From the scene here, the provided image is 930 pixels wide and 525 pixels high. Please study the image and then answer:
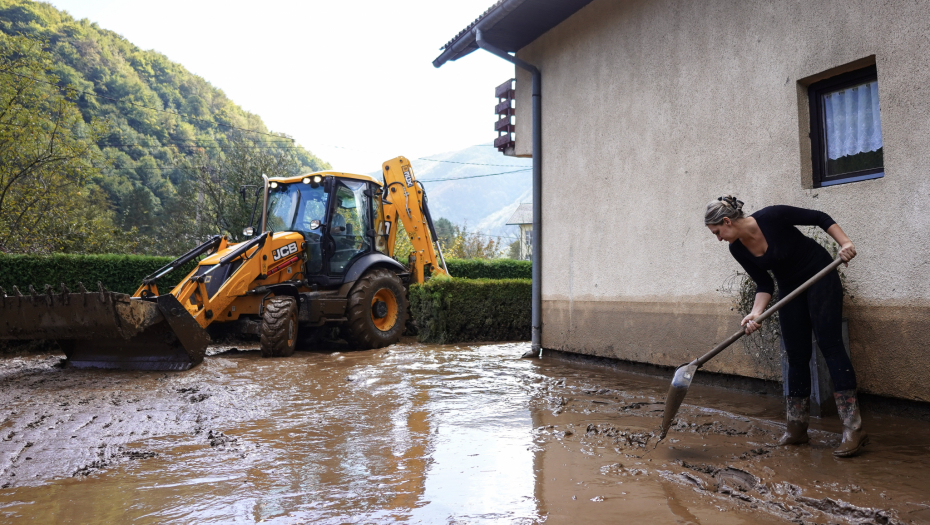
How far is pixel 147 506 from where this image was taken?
2.60m

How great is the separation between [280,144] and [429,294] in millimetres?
48197

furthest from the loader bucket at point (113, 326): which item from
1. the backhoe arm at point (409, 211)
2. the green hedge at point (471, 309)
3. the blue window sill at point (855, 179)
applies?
the blue window sill at point (855, 179)

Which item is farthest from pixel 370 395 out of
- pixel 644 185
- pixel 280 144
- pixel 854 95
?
pixel 280 144

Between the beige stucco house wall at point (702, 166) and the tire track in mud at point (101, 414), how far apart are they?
3.72 metres

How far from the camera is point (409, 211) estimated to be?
11.2m

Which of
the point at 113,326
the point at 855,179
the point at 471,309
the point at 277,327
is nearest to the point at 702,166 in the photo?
the point at 855,179

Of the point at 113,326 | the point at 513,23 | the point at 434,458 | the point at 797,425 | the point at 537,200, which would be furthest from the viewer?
the point at 537,200

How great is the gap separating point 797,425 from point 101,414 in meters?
4.79

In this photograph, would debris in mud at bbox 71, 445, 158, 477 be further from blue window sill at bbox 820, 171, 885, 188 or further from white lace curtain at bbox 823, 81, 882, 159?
white lace curtain at bbox 823, 81, 882, 159

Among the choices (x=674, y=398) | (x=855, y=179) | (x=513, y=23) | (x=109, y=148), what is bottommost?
(x=674, y=398)

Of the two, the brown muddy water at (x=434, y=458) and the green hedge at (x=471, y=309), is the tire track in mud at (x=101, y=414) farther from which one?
the green hedge at (x=471, y=309)

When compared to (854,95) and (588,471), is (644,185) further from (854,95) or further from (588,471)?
(588,471)

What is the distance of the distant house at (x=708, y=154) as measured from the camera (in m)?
4.00

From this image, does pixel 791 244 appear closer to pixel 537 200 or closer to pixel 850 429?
pixel 850 429
